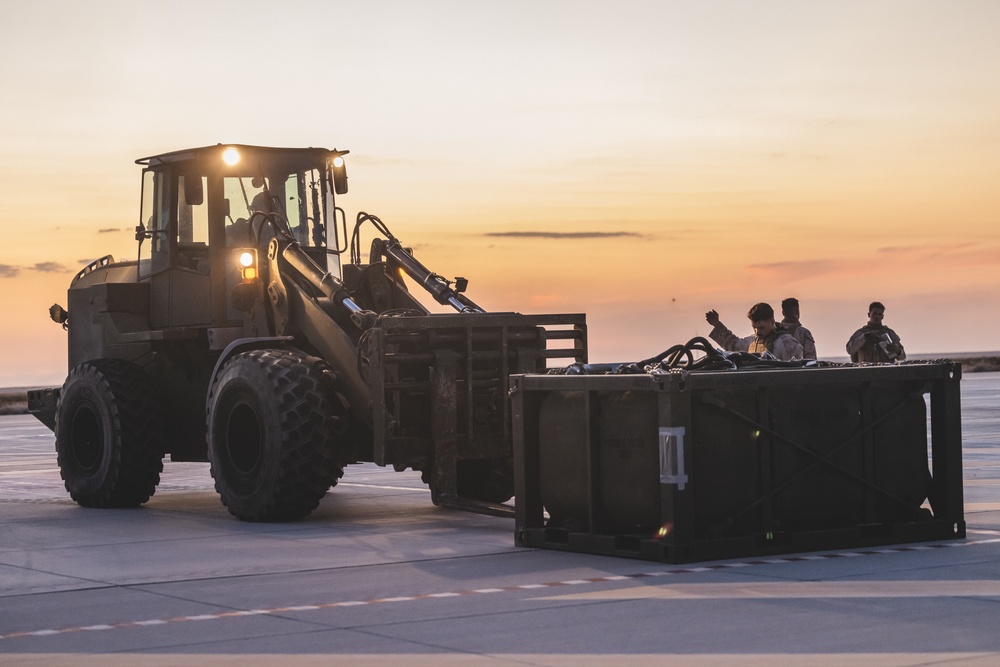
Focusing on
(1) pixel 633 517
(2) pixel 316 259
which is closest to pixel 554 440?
(1) pixel 633 517

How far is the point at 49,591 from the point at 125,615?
1.23m

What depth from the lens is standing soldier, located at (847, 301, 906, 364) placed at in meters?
19.2

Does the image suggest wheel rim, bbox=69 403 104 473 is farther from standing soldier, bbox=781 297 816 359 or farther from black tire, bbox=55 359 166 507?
standing soldier, bbox=781 297 816 359

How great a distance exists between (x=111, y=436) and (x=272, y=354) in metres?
2.77

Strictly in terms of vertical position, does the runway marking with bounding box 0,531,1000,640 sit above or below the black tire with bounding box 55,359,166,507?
below

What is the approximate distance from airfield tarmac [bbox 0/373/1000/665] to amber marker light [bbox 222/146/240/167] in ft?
12.1

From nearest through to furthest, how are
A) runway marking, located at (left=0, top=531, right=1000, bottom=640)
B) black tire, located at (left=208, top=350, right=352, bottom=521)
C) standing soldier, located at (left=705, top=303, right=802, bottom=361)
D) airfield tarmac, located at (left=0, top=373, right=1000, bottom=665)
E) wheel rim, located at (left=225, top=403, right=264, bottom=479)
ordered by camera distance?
airfield tarmac, located at (left=0, top=373, right=1000, bottom=665)
runway marking, located at (left=0, top=531, right=1000, bottom=640)
black tire, located at (left=208, top=350, right=352, bottom=521)
wheel rim, located at (left=225, top=403, right=264, bottom=479)
standing soldier, located at (left=705, top=303, right=802, bottom=361)

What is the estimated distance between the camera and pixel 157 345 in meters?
16.3

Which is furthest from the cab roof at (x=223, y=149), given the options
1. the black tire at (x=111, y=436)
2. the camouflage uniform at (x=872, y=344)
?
the camouflage uniform at (x=872, y=344)

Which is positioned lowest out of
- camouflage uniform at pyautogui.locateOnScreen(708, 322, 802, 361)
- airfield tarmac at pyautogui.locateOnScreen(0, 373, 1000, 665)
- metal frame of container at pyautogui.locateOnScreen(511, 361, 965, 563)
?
airfield tarmac at pyautogui.locateOnScreen(0, 373, 1000, 665)

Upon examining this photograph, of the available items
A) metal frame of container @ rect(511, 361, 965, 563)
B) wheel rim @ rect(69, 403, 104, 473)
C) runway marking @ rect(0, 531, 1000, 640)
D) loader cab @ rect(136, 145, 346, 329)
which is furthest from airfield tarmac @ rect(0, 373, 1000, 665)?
loader cab @ rect(136, 145, 346, 329)

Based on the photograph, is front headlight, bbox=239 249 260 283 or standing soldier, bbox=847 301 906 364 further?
standing soldier, bbox=847 301 906 364

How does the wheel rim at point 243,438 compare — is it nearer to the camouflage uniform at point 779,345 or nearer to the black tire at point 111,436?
the black tire at point 111,436

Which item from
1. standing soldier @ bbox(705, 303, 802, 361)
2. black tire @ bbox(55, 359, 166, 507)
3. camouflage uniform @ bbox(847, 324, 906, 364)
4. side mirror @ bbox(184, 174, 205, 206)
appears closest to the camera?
standing soldier @ bbox(705, 303, 802, 361)
